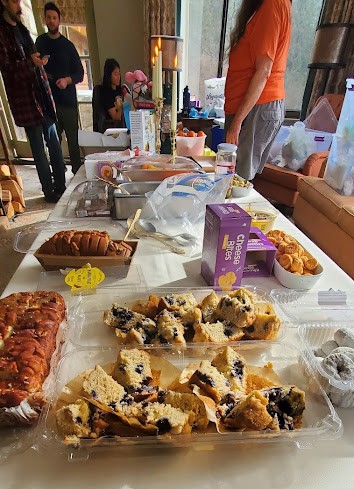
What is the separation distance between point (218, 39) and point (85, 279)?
4304 mm

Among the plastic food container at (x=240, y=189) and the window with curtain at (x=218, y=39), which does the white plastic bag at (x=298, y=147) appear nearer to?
the plastic food container at (x=240, y=189)

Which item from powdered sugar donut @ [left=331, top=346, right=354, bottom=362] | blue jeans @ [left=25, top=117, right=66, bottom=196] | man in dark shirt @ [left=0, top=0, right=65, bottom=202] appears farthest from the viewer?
blue jeans @ [left=25, top=117, right=66, bottom=196]

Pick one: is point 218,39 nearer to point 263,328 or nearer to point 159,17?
point 159,17

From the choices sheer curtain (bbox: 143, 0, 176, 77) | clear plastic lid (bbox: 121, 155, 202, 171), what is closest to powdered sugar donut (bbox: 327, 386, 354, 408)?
clear plastic lid (bbox: 121, 155, 202, 171)

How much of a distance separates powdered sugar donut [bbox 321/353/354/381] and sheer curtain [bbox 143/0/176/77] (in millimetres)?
4094

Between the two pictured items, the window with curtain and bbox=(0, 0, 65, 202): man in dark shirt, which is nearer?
bbox=(0, 0, 65, 202): man in dark shirt

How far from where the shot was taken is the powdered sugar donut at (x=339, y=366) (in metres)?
0.54

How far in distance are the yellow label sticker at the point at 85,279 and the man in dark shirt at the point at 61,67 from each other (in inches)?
110

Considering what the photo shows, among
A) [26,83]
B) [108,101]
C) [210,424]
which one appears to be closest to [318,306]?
[210,424]

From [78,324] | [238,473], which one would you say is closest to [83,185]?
[78,324]

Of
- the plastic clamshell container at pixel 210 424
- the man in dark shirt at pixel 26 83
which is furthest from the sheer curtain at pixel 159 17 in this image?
the plastic clamshell container at pixel 210 424

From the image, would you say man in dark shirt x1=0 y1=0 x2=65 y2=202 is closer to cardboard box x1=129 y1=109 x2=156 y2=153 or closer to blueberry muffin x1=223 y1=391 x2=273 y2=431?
cardboard box x1=129 y1=109 x2=156 y2=153

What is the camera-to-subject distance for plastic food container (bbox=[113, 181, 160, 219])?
3.83 ft

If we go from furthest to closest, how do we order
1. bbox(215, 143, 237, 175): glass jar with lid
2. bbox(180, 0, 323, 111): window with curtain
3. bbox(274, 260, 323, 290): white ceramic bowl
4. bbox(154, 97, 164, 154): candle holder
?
bbox(180, 0, 323, 111): window with curtain → bbox(154, 97, 164, 154): candle holder → bbox(215, 143, 237, 175): glass jar with lid → bbox(274, 260, 323, 290): white ceramic bowl
